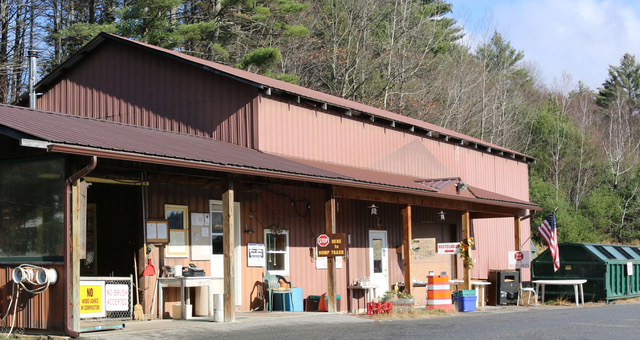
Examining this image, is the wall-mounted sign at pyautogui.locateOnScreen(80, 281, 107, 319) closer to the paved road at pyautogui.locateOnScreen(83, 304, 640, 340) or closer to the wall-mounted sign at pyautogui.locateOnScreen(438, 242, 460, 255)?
the paved road at pyautogui.locateOnScreen(83, 304, 640, 340)

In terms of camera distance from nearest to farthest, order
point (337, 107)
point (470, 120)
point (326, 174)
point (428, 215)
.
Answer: point (326, 174) < point (337, 107) < point (428, 215) < point (470, 120)

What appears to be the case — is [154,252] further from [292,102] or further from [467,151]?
[467,151]

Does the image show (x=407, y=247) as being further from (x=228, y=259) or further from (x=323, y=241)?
(x=228, y=259)

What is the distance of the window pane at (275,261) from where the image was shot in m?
18.2

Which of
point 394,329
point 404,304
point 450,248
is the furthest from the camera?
point 450,248

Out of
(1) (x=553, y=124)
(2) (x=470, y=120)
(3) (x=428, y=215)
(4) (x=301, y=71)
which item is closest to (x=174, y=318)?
(3) (x=428, y=215)

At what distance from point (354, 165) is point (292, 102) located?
3.12m

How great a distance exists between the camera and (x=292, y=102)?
1961 cm

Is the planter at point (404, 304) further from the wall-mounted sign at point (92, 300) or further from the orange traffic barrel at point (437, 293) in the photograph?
the wall-mounted sign at point (92, 300)

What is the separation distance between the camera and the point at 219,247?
17.1 metres

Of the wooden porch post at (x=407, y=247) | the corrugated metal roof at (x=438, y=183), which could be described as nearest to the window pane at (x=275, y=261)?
the wooden porch post at (x=407, y=247)

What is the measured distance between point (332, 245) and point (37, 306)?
6.51m

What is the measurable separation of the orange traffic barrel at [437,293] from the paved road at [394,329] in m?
1.64

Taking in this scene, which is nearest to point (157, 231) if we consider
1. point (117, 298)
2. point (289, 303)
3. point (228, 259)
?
point (228, 259)
